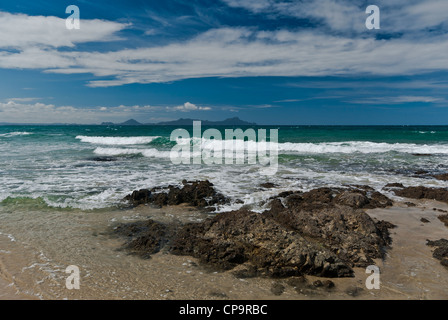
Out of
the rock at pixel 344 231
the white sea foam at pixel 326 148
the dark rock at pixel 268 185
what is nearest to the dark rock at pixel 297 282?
the rock at pixel 344 231

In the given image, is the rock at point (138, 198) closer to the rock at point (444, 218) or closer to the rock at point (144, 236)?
the rock at point (144, 236)

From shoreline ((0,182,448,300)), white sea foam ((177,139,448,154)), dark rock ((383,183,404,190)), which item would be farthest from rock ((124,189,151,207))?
white sea foam ((177,139,448,154))

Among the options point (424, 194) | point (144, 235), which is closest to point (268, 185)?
point (424, 194)

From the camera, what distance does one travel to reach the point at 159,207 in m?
8.35

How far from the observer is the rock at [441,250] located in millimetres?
4909

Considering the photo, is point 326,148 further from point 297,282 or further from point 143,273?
point 143,273

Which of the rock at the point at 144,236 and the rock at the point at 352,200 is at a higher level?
the rock at the point at 352,200

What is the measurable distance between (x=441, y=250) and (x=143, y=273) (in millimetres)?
5111

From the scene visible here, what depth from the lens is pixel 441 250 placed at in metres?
5.14

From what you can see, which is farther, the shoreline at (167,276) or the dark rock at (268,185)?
the dark rock at (268,185)

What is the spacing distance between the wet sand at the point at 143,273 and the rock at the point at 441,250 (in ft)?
0.33
